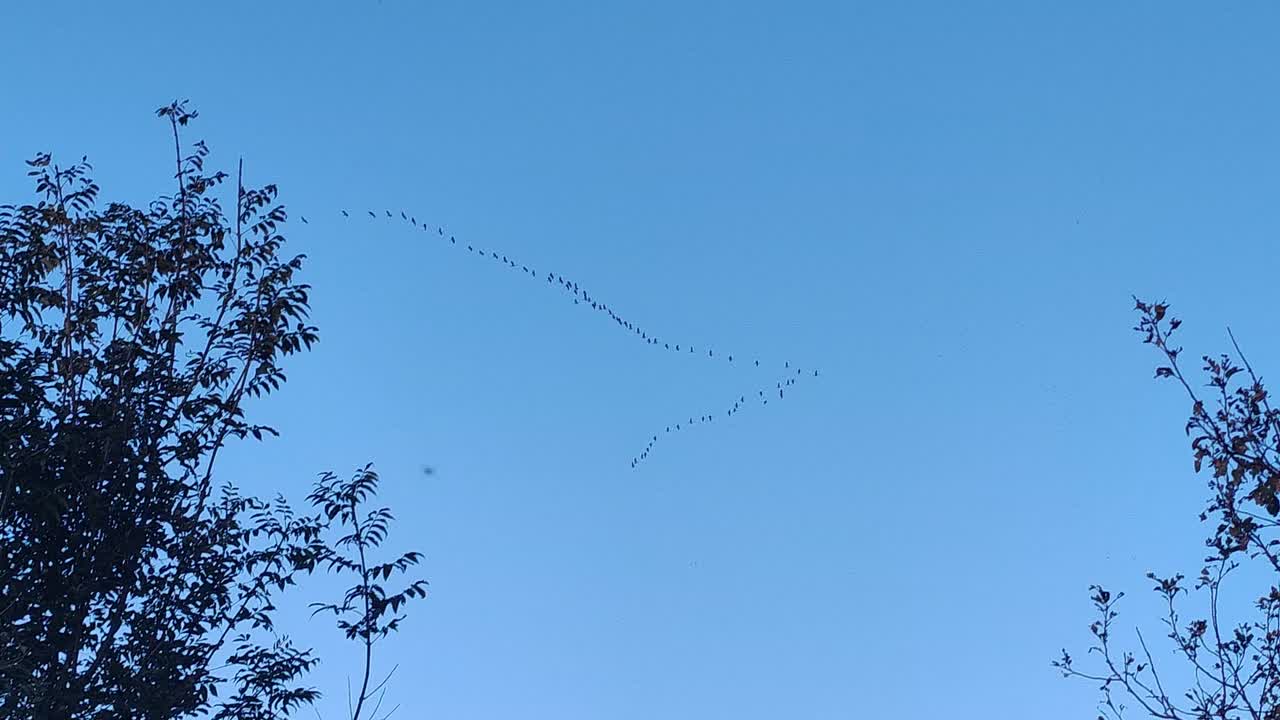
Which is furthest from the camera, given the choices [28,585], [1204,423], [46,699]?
[28,585]

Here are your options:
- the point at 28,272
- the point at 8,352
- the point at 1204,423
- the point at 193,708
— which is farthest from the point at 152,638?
the point at 1204,423

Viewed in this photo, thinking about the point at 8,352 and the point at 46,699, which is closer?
the point at 46,699

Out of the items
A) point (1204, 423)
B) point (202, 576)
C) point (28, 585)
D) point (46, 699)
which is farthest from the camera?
point (202, 576)

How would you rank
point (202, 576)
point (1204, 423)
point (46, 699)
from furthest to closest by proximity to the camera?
point (202, 576), point (46, 699), point (1204, 423)

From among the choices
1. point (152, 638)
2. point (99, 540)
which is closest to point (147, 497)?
point (99, 540)

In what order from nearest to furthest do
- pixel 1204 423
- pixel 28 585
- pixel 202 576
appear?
1. pixel 1204 423
2. pixel 28 585
3. pixel 202 576

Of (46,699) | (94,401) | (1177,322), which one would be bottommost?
(46,699)

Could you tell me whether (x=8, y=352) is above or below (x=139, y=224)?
below

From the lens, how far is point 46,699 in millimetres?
9164

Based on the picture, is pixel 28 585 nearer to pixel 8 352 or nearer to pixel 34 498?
pixel 34 498

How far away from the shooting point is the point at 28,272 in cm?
1100

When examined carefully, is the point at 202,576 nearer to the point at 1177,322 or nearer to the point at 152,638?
the point at 152,638

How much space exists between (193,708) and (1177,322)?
26.2ft

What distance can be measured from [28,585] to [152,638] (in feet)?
3.48
